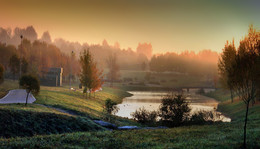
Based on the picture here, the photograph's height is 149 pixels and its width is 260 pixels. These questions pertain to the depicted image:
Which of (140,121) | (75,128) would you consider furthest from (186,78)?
(75,128)

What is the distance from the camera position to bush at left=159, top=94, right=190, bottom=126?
34.5m

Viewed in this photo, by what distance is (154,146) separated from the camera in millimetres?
15812

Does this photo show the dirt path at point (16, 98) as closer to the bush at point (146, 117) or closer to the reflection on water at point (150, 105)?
the reflection on water at point (150, 105)

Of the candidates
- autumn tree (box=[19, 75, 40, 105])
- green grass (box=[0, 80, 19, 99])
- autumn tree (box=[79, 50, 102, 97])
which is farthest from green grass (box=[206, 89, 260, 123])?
green grass (box=[0, 80, 19, 99])

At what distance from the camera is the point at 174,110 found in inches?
1364

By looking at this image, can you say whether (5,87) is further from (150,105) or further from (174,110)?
(174,110)

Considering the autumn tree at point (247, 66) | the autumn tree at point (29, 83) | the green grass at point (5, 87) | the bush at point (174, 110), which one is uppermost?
the autumn tree at point (247, 66)

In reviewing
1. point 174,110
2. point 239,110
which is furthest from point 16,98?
point 239,110

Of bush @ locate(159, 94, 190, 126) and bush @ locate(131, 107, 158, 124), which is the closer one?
bush @ locate(159, 94, 190, 126)

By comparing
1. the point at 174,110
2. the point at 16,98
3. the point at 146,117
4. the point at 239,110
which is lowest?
the point at 239,110

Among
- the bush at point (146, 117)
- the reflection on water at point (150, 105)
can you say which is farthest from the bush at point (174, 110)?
the reflection on water at point (150, 105)

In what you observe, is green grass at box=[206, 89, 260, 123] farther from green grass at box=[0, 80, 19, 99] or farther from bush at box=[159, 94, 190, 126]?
green grass at box=[0, 80, 19, 99]

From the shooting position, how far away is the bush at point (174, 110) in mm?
34531

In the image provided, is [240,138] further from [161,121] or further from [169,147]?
[161,121]
